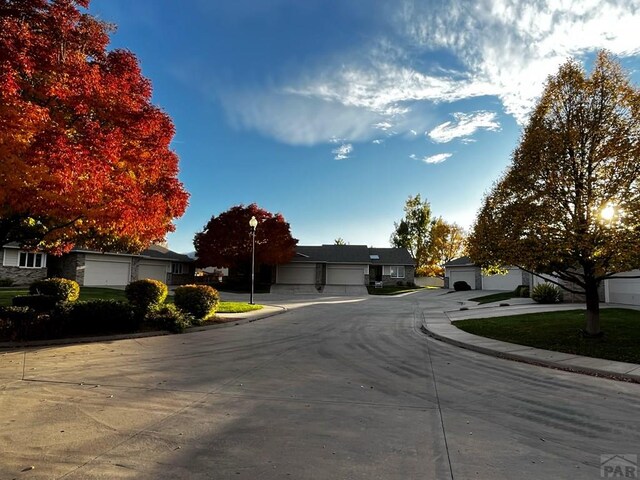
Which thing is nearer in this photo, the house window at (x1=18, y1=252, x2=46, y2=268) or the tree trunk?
the tree trunk

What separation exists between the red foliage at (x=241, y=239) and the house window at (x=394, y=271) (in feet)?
48.9

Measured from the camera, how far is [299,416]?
17.6 feet

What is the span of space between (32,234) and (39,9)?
568 cm

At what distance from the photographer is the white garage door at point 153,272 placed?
37.1m

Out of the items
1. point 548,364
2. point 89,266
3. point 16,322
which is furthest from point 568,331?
point 89,266

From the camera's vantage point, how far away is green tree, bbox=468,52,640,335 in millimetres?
9898

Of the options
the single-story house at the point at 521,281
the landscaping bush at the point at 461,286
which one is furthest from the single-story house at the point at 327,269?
the landscaping bush at the point at 461,286

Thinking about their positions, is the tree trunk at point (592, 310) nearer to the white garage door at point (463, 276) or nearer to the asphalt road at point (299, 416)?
the asphalt road at point (299, 416)

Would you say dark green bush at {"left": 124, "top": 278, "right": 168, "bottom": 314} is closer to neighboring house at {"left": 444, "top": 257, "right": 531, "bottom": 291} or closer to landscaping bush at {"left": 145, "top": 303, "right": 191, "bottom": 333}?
landscaping bush at {"left": 145, "top": 303, "right": 191, "bottom": 333}

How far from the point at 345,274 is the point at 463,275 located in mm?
13213

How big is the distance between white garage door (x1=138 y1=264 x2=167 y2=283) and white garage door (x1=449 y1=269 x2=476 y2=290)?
3139cm

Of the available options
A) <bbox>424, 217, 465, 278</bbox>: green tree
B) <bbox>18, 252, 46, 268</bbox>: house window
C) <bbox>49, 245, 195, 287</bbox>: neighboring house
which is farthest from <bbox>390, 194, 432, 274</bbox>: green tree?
<bbox>18, 252, 46, 268</bbox>: house window

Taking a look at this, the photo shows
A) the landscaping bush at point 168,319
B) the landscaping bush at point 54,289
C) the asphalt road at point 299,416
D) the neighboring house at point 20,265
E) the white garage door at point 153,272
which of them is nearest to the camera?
the asphalt road at point 299,416

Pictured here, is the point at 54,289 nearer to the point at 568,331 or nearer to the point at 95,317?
the point at 95,317
